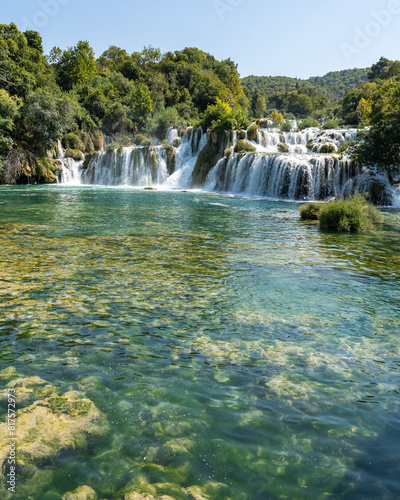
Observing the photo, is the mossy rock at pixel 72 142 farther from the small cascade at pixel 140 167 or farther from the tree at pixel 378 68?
the tree at pixel 378 68

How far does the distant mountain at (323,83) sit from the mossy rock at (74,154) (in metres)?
105

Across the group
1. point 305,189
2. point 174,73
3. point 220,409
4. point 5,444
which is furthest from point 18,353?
point 174,73

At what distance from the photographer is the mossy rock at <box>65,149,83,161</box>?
40.9m

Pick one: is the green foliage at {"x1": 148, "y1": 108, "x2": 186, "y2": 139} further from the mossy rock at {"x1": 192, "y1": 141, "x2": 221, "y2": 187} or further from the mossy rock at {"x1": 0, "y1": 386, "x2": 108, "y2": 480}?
the mossy rock at {"x1": 0, "y1": 386, "x2": 108, "y2": 480}

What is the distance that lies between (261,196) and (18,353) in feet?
87.4

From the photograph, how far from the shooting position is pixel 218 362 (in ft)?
14.1

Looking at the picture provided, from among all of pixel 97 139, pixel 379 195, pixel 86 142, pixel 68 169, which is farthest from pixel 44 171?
pixel 379 195

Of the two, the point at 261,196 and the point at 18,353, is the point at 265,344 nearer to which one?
the point at 18,353

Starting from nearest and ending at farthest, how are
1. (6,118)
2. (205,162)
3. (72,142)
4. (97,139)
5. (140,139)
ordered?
(6,118), (205,162), (72,142), (97,139), (140,139)

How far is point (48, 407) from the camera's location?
10.9 ft

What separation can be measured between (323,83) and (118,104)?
465ft

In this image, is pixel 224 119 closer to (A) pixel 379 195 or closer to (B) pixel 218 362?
(A) pixel 379 195

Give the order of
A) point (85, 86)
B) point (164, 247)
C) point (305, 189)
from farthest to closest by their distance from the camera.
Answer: point (85, 86) → point (305, 189) → point (164, 247)

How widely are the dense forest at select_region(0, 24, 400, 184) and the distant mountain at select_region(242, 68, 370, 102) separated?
52884 millimetres
